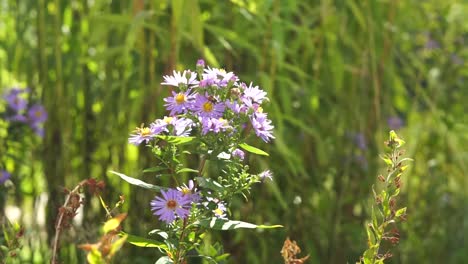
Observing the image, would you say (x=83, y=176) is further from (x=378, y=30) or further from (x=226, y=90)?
(x=226, y=90)

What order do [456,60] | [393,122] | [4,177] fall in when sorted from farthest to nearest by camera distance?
[456,60]
[393,122]
[4,177]

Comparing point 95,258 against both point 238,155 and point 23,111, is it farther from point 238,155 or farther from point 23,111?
point 23,111

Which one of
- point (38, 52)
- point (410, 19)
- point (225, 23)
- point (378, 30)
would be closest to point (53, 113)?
point (38, 52)

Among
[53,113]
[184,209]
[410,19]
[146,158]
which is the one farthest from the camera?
[410,19]

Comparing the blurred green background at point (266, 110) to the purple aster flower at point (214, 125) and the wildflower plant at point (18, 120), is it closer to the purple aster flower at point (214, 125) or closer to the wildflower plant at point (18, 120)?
the wildflower plant at point (18, 120)

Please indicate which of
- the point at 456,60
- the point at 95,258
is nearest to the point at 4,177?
the point at 95,258

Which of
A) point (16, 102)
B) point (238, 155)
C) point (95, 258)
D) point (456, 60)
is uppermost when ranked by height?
point (456, 60)

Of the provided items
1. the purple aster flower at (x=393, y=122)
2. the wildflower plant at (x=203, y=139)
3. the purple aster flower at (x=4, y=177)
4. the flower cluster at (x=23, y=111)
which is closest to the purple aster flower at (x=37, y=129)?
the flower cluster at (x=23, y=111)
